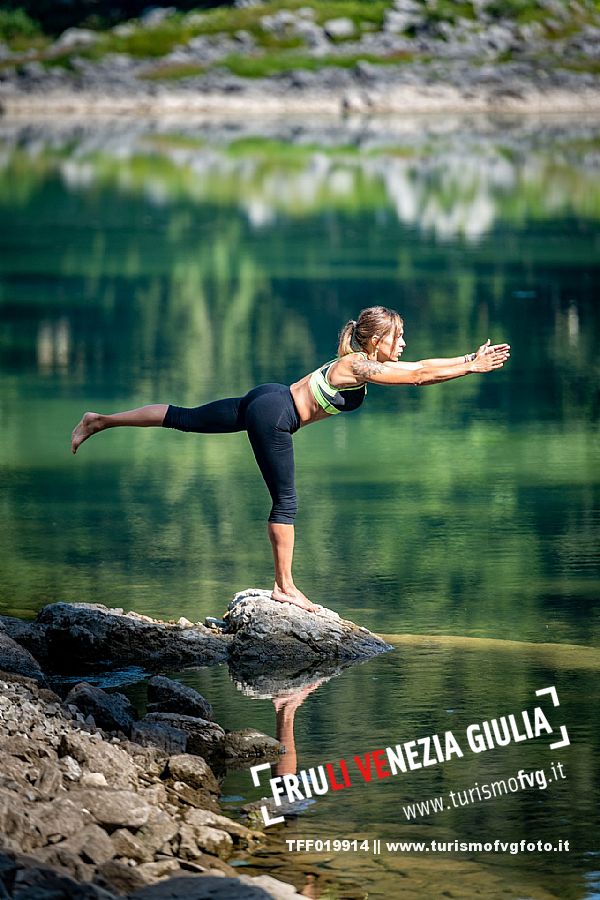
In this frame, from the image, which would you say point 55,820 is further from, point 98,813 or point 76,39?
point 76,39

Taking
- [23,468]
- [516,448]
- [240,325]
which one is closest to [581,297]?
[240,325]

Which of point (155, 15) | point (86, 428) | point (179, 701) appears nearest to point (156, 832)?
point (179, 701)

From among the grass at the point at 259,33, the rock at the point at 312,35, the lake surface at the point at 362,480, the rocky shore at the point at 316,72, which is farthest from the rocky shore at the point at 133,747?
the rock at the point at 312,35

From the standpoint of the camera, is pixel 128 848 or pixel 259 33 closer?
pixel 128 848

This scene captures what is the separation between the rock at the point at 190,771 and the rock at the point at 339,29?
3506 inches

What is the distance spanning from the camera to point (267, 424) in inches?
399

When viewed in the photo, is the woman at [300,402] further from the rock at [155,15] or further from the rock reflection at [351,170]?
the rock at [155,15]

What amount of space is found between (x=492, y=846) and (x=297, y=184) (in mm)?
37805

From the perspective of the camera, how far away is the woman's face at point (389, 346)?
32.7 feet

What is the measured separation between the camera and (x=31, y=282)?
93.0 feet

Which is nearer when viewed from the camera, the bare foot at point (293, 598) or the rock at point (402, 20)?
the bare foot at point (293, 598)

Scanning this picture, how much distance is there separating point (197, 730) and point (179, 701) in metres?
0.29

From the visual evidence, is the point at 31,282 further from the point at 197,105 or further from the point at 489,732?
the point at 197,105

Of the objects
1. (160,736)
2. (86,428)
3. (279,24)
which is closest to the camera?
(160,736)
